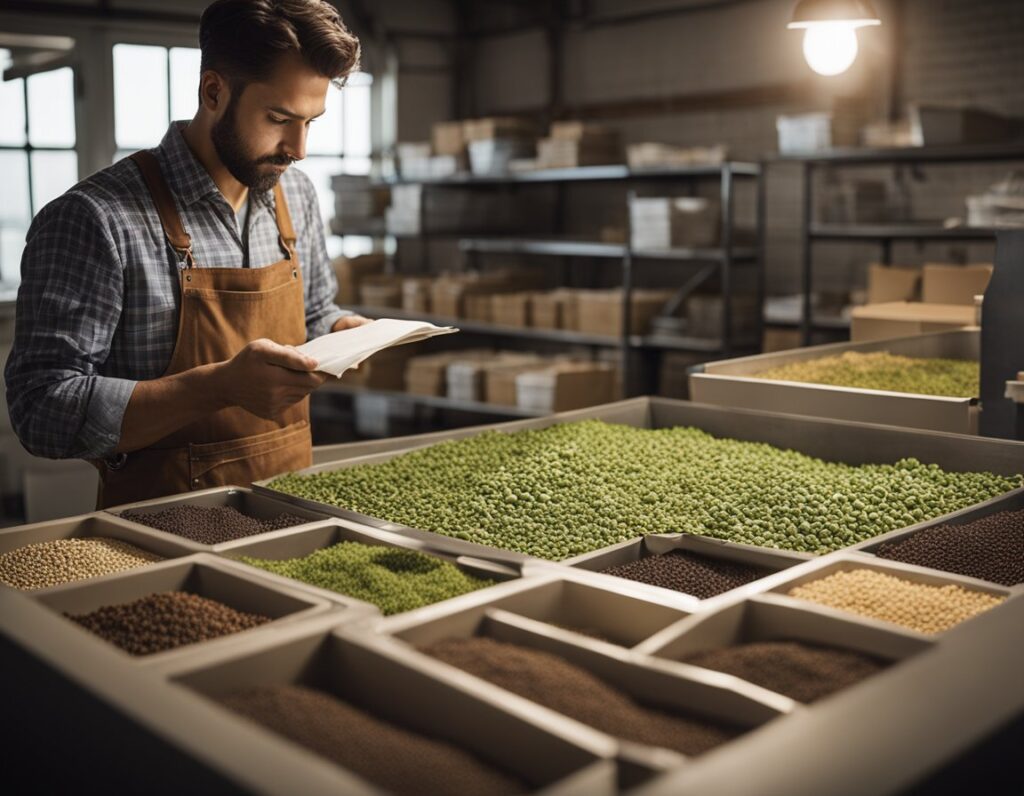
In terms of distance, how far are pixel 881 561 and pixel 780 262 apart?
5.35m

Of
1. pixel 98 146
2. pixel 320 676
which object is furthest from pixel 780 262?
pixel 320 676

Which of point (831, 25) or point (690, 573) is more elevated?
point (831, 25)

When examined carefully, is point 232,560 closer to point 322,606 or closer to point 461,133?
point 322,606

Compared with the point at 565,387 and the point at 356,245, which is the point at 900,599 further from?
the point at 356,245

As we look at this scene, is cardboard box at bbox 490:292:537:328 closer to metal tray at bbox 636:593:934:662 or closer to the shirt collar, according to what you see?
the shirt collar

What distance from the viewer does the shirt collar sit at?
8.00ft

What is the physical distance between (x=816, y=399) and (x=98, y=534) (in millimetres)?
1895

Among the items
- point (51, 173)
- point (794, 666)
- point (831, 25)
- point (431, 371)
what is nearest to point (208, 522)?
point (794, 666)

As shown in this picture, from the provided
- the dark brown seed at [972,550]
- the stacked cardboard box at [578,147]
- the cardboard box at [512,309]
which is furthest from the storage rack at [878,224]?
Result: the dark brown seed at [972,550]

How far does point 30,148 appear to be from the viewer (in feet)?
22.3

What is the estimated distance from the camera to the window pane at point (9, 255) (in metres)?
6.78

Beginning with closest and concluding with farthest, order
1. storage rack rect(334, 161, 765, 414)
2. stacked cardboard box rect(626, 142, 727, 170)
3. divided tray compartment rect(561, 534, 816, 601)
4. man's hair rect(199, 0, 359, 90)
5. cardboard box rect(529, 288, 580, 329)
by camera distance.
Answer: divided tray compartment rect(561, 534, 816, 601) < man's hair rect(199, 0, 359, 90) < storage rack rect(334, 161, 765, 414) < stacked cardboard box rect(626, 142, 727, 170) < cardboard box rect(529, 288, 580, 329)

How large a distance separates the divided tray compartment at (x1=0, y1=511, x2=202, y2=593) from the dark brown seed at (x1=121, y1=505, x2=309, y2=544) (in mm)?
54

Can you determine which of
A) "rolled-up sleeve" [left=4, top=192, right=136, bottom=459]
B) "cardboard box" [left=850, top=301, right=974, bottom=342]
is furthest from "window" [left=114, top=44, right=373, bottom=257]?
"rolled-up sleeve" [left=4, top=192, right=136, bottom=459]
